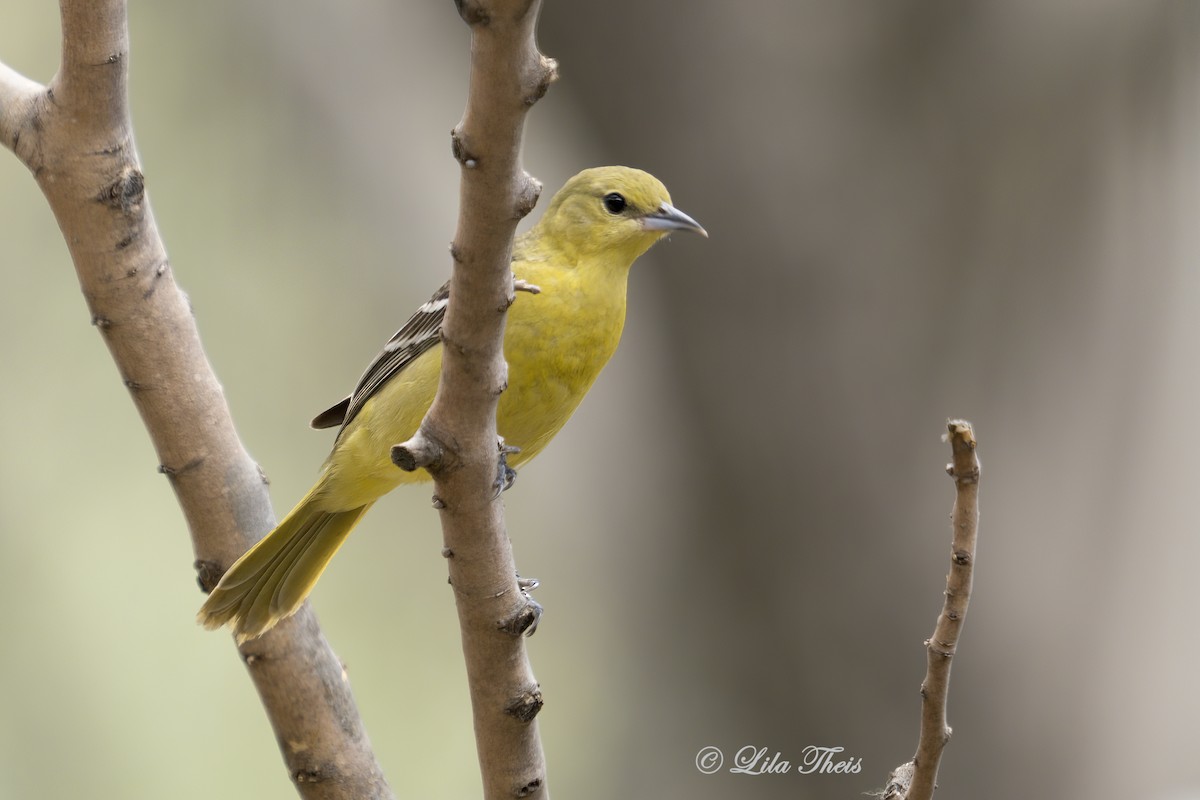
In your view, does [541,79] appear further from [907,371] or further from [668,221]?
[907,371]

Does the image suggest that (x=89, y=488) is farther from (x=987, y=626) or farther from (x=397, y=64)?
(x=987, y=626)

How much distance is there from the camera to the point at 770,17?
13.9ft

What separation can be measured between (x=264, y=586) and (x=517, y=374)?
2.63ft

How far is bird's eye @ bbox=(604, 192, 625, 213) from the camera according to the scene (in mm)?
3348

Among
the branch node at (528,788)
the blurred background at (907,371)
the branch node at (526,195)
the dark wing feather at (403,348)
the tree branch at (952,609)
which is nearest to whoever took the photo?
the branch node at (526,195)

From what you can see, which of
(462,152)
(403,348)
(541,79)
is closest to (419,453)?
(462,152)

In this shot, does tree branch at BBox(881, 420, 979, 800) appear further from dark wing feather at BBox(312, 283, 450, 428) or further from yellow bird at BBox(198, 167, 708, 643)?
dark wing feather at BBox(312, 283, 450, 428)

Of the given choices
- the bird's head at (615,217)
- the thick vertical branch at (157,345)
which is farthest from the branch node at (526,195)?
the bird's head at (615,217)

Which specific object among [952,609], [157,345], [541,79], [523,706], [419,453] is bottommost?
[523,706]

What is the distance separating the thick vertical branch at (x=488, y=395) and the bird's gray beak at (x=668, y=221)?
1.48 meters

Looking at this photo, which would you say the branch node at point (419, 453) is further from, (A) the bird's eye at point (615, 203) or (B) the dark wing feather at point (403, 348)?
(A) the bird's eye at point (615, 203)

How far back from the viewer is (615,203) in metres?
3.35

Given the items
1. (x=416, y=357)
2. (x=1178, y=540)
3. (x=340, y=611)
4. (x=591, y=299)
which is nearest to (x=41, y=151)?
(x=416, y=357)

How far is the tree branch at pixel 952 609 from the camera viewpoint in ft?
5.52
